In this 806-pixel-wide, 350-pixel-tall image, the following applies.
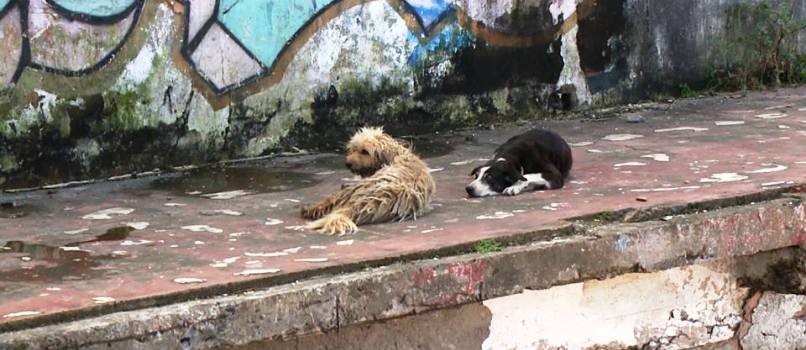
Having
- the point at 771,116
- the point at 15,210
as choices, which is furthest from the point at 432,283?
the point at 771,116

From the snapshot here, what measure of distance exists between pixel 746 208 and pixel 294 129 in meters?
2.98

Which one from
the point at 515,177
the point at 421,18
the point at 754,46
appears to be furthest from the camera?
the point at 754,46

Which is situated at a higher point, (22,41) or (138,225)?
(22,41)

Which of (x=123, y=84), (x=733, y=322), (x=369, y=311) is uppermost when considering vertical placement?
(x=123, y=84)

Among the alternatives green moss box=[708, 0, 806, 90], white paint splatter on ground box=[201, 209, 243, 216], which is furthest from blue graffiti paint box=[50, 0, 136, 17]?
green moss box=[708, 0, 806, 90]

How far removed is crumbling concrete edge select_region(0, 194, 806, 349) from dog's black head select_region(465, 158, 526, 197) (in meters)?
0.86

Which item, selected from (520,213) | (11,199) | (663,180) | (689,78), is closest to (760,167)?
(663,180)

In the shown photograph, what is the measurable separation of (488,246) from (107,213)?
1.96 metres

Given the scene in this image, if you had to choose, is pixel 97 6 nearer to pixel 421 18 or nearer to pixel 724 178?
pixel 421 18

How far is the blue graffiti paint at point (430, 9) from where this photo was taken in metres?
8.42

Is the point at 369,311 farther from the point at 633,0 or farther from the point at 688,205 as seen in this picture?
the point at 633,0

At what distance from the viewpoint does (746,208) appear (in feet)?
19.7

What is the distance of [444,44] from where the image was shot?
337 inches

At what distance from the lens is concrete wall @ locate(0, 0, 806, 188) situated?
22.7ft
